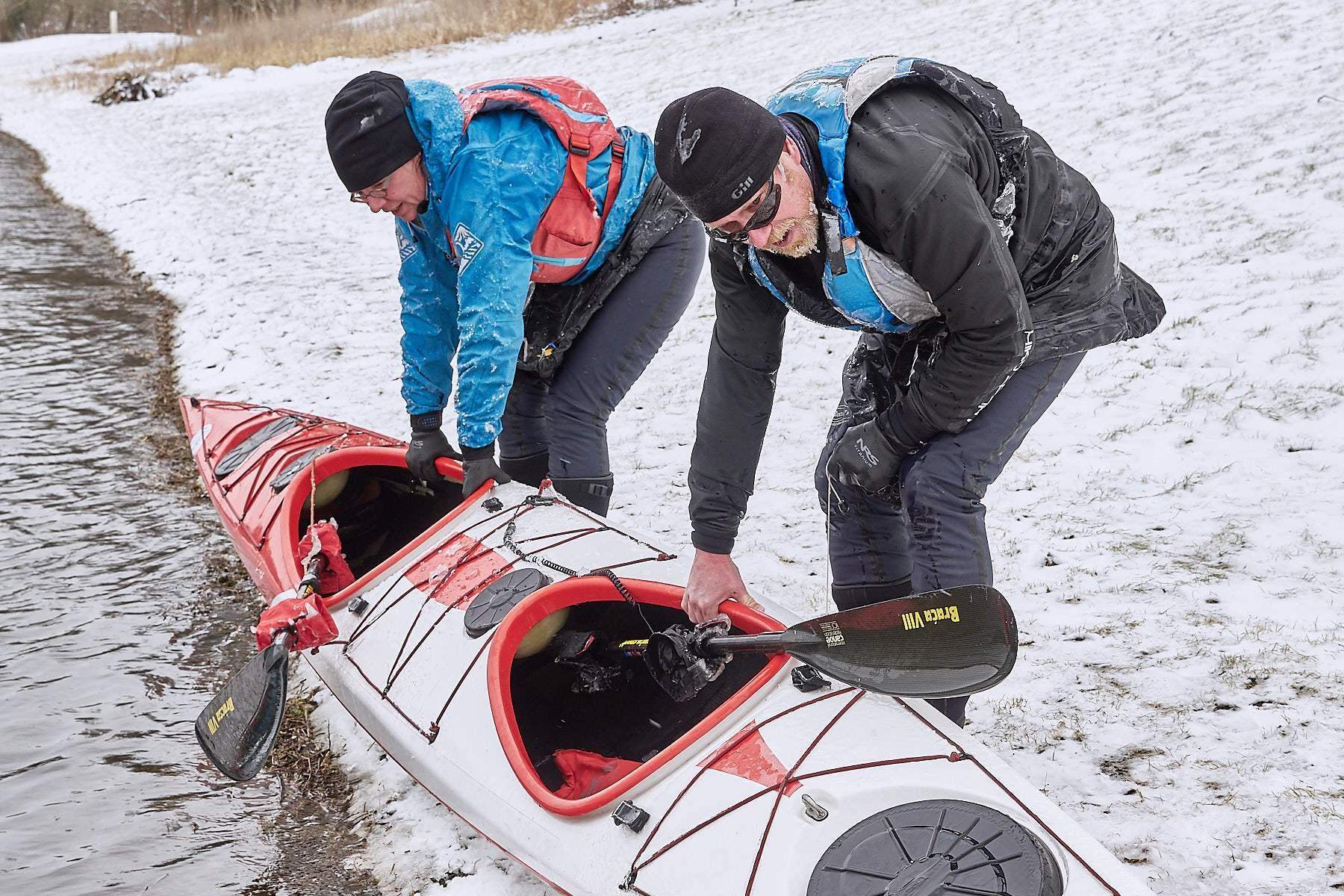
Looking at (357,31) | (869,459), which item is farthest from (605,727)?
(357,31)

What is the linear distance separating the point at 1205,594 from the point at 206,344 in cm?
528

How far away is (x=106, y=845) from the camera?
268 centimetres

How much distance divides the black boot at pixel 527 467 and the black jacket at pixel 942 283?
117 cm

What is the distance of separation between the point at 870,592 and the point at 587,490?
106 centimetres

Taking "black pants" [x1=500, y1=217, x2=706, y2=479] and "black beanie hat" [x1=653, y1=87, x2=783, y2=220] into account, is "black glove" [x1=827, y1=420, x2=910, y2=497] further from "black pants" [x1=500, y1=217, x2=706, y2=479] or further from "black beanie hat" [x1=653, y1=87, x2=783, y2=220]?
"black pants" [x1=500, y1=217, x2=706, y2=479]

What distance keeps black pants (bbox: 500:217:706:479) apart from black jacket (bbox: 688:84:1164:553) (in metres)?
0.72

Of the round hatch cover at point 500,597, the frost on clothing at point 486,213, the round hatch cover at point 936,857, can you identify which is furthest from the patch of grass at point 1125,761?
the frost on clothing at point 486,213

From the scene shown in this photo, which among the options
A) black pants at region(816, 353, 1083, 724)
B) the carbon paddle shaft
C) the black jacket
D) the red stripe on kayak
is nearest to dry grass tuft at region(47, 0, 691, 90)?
the black jacket

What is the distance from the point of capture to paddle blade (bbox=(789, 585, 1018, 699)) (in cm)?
204

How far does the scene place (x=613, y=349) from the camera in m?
2.99

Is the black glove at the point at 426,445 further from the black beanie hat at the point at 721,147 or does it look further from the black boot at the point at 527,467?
the black beanie hat at the point at 721,147

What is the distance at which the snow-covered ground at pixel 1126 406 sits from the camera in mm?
2434

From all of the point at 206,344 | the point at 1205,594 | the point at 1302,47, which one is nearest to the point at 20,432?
the point at 206,344

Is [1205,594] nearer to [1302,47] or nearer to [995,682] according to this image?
[995,682]
